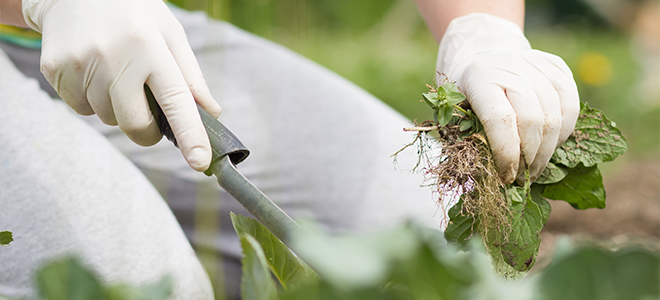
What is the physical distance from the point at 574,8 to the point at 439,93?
7510mm

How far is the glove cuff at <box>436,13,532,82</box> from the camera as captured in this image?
86cm

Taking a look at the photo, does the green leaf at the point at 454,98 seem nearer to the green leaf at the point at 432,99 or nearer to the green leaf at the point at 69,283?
the green leaf at the point at 432,99

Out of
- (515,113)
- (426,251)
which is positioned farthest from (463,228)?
(426,251)

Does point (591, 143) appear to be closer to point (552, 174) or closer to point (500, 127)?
point (552, 174)

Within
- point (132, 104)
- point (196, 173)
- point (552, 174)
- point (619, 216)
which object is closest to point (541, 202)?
point (552, 174)

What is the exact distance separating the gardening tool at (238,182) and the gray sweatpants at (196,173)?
0.21 metres

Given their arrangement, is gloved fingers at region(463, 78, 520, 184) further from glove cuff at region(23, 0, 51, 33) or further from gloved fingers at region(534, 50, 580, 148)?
glove cuff at region(23, 0, 51, 33)

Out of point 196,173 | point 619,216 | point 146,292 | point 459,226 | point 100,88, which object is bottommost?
point 619,216

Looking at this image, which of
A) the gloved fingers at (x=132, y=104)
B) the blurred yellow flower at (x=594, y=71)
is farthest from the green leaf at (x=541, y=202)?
the blurred yellow flower at (x=594, y=71)

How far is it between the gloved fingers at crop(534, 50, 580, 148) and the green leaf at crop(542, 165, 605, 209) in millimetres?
67

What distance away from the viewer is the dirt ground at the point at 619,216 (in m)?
1.79

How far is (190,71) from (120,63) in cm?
13

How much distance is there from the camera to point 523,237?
0.60m

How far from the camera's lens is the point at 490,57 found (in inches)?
30.3
